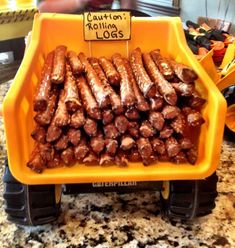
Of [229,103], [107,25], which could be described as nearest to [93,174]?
[107,25]

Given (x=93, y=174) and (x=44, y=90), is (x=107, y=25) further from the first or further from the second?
(x=93, y=174)

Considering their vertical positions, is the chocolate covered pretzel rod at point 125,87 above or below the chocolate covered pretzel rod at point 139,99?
above

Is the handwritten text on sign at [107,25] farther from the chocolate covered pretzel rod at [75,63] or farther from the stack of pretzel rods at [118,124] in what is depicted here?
the stack of pretzel rods at [118,124]

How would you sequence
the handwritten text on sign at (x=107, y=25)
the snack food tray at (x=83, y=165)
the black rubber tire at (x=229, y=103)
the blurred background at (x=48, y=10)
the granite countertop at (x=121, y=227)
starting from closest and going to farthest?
1. the snack food tray at (x=83, y=165)
2. the granite countertop at (x=121, y=227)
3. the handwritten text on sign at (x=107, y=25)
4. the black rubber tire at (x=229, y=103)
5. the blurred background at (x=48, y=10)

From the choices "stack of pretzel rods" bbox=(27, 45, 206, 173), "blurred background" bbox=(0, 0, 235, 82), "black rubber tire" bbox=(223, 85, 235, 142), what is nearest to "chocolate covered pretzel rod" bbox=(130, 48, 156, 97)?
"stack of pretzel rods" bbox=(27, 45, 206, 173)

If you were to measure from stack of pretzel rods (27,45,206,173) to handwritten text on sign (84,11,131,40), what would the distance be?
250 millimetres

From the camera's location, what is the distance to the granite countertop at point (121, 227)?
0.79 meters

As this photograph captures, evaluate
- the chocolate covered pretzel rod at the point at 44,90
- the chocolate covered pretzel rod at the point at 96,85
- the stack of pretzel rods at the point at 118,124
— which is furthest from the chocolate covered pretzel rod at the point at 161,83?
the chocolate covered pretzel rod at the point at 44,90

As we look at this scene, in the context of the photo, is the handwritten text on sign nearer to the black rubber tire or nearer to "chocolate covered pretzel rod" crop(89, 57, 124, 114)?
"chocolate covered pretzel rod" crop(89, 57, 124, 114)

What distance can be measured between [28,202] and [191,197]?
347 millimetres

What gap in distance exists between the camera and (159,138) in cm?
75

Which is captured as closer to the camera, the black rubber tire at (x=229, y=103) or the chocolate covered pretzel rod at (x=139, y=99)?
the chocolate covered pretzel rod at (x=139, y=99)

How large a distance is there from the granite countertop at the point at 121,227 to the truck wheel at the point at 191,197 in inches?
2.0

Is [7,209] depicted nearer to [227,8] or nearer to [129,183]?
[129,183]
